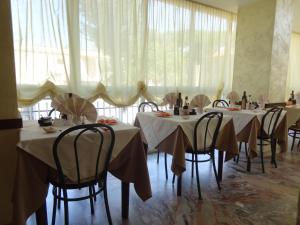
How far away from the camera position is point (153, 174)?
303cm

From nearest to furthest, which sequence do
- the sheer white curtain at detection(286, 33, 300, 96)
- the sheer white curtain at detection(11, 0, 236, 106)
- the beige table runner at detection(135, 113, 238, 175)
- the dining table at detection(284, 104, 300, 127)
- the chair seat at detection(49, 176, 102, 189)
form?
the chair seat at detection(49, 176, 102, 189)
the beige table runner at detection(135, 113, 238, 175)
the sheer white curtain at detection(11, 0, 236, 106)
the dining table at detection(284, 104, 300, 127)
the sheer white curtain at detection(286, 33, 300, 96)

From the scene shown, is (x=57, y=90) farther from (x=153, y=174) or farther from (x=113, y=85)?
(x=153, y=174)

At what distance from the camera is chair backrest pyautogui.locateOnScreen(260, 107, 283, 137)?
3150 mm

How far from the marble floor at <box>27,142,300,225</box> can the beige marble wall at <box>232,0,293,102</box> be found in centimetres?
167

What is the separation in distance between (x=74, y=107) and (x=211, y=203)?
166cm

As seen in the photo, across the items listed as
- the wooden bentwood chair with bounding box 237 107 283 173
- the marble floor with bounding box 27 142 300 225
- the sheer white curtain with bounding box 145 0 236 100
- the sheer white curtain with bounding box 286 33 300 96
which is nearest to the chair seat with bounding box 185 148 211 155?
the marble floor with bounding box 27 142 300 225

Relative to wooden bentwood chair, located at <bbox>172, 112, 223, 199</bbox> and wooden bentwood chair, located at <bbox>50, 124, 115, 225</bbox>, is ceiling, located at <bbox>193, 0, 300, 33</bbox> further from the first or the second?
wooden bentwood chair, located at <bbox>50, 124, 115, 225</bbox>

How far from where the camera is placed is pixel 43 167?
165 centimetres

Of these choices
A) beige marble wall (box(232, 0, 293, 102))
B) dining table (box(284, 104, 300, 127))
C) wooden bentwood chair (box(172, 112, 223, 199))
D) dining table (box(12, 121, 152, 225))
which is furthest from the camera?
dining table (box(284, 104, 300, 127))

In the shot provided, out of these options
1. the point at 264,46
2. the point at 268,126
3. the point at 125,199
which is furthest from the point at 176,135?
the point at 264,46

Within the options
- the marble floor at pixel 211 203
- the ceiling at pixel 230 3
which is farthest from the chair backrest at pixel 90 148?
the ceiling at pixel 230 3

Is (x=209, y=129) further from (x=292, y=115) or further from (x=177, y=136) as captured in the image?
(x=292, y=115)

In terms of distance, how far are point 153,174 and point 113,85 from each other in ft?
4.68

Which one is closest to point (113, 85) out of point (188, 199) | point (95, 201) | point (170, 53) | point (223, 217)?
point (170, 53)
